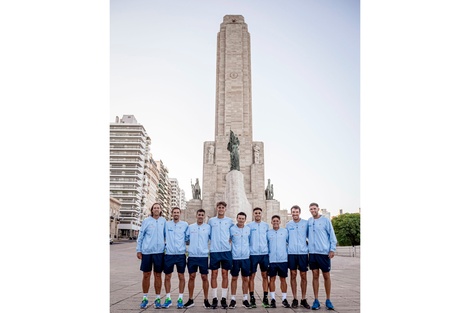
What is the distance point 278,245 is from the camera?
675 cm

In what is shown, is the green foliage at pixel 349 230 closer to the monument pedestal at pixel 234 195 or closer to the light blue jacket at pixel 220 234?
the monument pedestal at pixel 234 195

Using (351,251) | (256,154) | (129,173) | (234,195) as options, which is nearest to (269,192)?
(256,154)

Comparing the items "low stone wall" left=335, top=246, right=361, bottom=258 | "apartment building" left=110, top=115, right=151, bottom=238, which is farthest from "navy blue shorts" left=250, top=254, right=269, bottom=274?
"apartment building" left=110, top=115, right=151, bottom=238

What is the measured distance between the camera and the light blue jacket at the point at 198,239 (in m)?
6.52

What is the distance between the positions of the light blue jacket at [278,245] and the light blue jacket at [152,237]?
6.06 ft

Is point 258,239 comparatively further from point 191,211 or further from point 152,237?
point 191,211

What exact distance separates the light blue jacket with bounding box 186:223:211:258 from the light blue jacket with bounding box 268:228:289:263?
3.59 feet

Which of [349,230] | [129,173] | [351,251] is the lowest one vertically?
[349,230]

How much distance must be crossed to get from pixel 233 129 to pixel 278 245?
999 inches

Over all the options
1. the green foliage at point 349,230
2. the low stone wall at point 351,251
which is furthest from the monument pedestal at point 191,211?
the green foliage at point 349,230

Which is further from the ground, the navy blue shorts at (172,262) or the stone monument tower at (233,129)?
the stone monument tower at (233,129)

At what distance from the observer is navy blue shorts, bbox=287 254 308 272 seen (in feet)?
21.7
